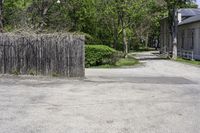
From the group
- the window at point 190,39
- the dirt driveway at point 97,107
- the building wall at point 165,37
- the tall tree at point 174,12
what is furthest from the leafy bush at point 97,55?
the building wall at point 165,37

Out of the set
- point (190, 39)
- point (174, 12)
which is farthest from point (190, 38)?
point (174, 12)

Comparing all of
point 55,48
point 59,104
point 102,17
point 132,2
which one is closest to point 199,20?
point 132,2

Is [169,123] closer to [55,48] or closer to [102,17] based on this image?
[55,48]

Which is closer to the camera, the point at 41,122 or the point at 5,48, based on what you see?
the point at 41,122

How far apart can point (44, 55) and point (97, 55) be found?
10023 millimetres

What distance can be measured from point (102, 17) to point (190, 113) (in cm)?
3389

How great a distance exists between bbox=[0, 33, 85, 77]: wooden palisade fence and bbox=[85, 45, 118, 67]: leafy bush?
9289 millimetres

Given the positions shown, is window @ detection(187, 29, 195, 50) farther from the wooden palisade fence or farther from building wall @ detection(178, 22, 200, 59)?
the wooden palisade fence

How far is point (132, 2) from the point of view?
41.1 meters

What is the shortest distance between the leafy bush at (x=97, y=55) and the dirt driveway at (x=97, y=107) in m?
11.8

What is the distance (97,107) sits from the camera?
11.7 meters

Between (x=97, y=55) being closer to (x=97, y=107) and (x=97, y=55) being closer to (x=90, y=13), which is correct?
(x=90, y=13)

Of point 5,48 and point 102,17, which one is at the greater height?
point 102,17

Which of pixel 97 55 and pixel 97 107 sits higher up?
pixel 97 55
